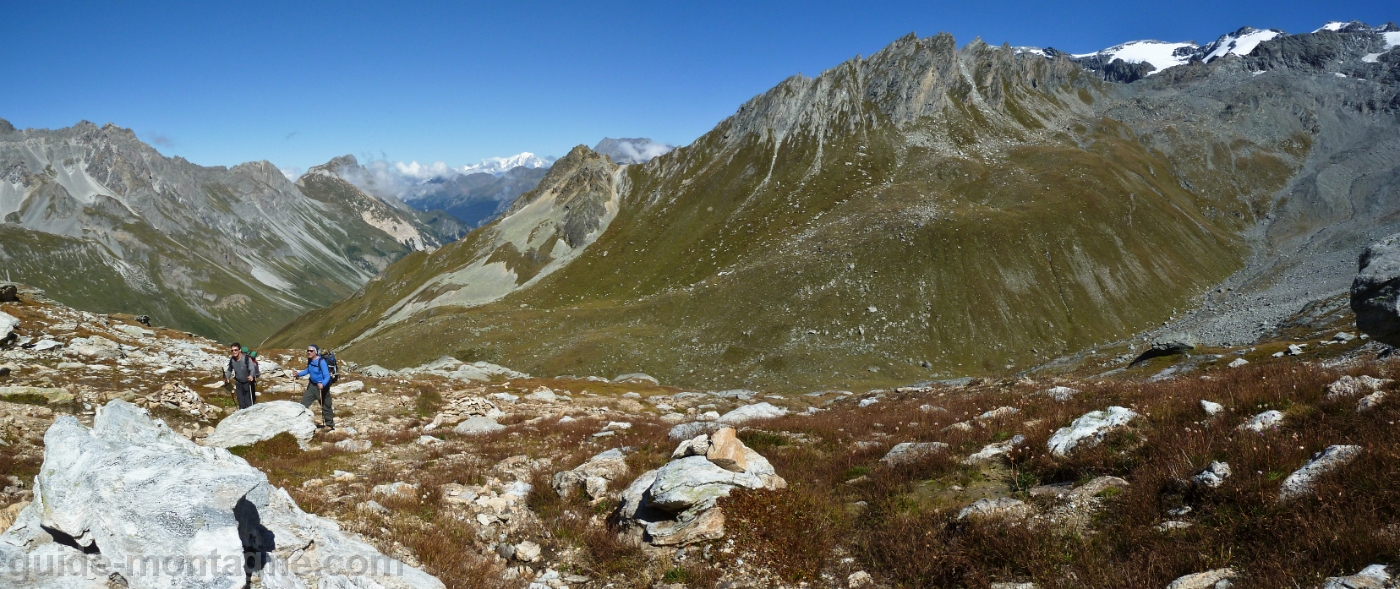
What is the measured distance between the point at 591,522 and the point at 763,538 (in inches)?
163

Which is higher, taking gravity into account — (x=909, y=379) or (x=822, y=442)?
(x=822, y=442)

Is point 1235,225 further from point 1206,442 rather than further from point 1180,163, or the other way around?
point 1206,442

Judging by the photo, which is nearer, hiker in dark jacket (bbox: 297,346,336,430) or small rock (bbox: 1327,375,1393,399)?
small rock (bbox: 1327,375,1393,399)

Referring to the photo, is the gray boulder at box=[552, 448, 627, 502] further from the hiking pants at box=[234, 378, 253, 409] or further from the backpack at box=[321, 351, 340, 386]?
the hiking pants at box=[234, 378, 253, 409]

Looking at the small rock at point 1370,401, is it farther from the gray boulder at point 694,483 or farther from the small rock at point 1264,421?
the gray boulder at point 694,483

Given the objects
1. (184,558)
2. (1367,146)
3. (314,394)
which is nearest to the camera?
(184,558)

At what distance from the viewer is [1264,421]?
10875mm

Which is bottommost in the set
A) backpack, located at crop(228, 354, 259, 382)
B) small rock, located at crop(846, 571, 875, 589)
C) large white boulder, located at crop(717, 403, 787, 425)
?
large white boulder, located at crop(717, 403, 787, 425)

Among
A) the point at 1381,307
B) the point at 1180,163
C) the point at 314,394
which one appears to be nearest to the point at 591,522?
the point at 314,394

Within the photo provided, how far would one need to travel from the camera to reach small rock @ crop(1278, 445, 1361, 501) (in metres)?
7.76

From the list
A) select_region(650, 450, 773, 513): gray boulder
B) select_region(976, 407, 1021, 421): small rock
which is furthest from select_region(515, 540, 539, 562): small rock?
select_region(976, 407, 1021, 421): small rock

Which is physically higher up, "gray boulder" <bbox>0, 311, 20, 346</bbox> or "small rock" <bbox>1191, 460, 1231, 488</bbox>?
"gray boulder" <bbox>0, 311, 20, 346</bbox>

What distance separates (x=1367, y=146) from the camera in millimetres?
187250

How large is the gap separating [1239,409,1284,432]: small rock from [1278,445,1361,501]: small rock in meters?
2.27
